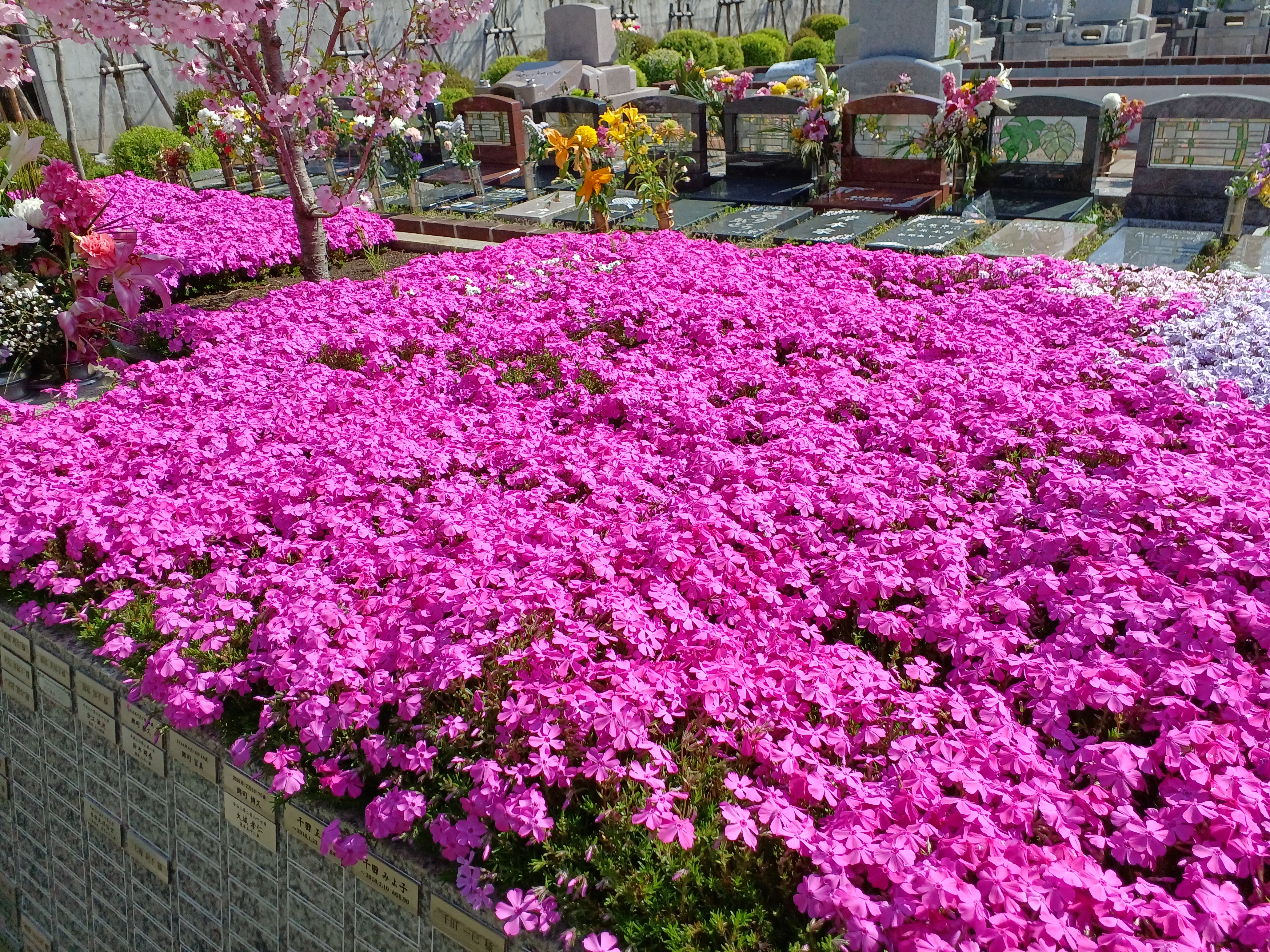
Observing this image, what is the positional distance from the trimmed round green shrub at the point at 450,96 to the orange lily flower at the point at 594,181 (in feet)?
31.8

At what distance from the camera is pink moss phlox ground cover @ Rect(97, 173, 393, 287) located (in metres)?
7.91

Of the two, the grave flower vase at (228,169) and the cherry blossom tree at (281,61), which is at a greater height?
the cherry blossom tree at (281,61)

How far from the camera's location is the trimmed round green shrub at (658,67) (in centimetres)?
2298

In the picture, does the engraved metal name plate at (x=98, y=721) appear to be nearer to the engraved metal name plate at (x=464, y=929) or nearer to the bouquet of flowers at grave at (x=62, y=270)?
the engraved metal name plate at (x=464, y=929)

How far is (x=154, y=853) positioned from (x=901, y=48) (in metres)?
15.8

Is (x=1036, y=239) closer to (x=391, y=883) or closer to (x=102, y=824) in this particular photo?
(x=391, y=883)

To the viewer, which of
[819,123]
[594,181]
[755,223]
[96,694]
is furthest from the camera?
[819,123]

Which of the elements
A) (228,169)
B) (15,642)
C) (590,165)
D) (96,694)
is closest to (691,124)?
(590,165)

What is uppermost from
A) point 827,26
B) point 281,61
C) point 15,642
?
point 827,26

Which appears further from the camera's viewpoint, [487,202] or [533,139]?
[533,139]

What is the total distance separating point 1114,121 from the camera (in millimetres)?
11211

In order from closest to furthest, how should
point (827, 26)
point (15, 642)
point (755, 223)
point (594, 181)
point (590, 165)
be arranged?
point (15, 642) → point (594, 181) → point (590, 165) → point (755, 223) → point (827, 26)

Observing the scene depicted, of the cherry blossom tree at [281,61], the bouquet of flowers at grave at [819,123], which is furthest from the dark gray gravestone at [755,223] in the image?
the cherry blossom tree at [281,61]

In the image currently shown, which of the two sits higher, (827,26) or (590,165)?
(827,26)
